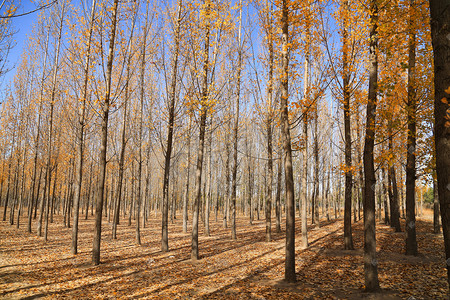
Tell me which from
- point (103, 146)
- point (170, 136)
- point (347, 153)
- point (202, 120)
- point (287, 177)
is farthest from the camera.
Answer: point (170, 136)

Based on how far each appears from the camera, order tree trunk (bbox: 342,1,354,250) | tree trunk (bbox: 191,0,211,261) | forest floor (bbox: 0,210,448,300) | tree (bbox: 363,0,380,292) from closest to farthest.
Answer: tree (bbox: 363,0,380,292)
forest floor (bbox: 0,210,448,300)
tree trunk (bbox: 342,1,354,250)
tree trunk (bbox: 191,0,211,261)

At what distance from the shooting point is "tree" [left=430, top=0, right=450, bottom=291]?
272cm

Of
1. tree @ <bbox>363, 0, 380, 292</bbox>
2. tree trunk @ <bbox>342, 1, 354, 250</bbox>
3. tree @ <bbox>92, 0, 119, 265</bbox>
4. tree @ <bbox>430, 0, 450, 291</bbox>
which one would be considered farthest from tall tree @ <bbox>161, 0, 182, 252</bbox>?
tree @ <bbox>430, 0, 450, 291</bbox>

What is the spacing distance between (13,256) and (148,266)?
17.8 ft

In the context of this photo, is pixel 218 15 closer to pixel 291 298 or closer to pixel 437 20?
pixel 437 20

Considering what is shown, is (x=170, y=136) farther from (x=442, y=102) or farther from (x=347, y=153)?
(x=442, y=102)

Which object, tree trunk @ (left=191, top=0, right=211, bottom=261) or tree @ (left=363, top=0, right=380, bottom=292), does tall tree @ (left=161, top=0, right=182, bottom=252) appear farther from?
tree @ (left=363, top=0, right=380, bottom=292)

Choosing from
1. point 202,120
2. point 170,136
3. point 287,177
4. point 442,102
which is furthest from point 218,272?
point 442,102

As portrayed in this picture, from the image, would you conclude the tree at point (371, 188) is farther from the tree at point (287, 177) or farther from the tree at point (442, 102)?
the tree at point (442, 102)

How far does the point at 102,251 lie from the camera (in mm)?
10531

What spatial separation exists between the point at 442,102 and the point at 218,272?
269 inches

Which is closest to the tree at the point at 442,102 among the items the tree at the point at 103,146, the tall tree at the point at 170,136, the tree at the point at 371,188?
the tree at the point at 371,188

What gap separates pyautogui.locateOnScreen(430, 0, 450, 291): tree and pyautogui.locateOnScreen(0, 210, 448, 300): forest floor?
3396 mm

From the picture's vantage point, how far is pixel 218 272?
7617 mm
